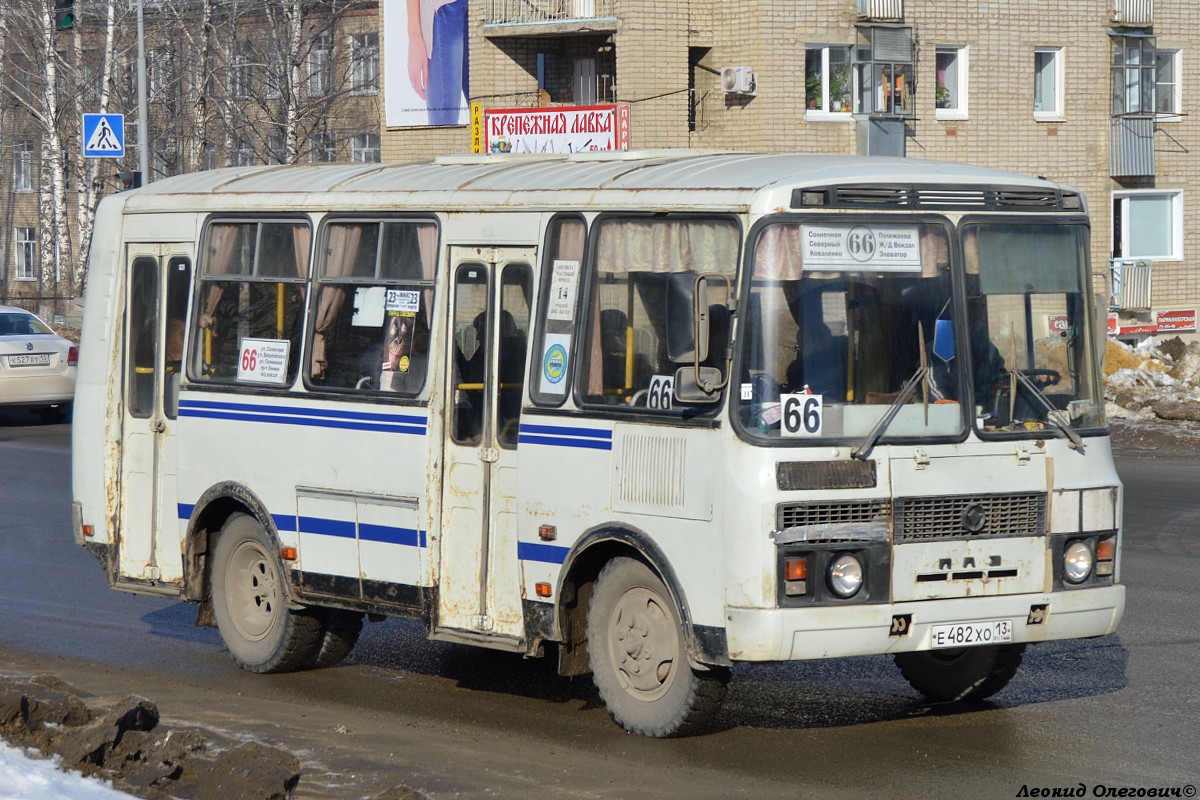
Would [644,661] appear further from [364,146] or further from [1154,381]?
[364,146]

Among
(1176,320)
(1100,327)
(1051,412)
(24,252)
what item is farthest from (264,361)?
(24,252)

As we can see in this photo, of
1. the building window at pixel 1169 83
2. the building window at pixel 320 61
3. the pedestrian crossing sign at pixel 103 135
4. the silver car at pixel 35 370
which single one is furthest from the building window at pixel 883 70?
the building window at pixel 320 61

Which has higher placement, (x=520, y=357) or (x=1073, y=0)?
(x=1073, y=0)

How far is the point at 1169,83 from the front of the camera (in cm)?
3697

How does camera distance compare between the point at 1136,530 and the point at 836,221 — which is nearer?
the point at 836,221

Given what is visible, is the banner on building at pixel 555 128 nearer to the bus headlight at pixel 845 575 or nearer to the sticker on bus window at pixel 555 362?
the sticker on bus window at pixel 555 362

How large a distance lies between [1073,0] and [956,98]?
3.28 meters

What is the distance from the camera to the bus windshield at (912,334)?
6.90 meters

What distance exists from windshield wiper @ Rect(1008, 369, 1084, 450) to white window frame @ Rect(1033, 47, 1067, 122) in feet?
96.8

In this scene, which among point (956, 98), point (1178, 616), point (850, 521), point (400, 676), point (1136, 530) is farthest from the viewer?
point (956, 98)

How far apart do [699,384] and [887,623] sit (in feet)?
4.01

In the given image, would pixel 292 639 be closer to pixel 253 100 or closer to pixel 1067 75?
pixel 1067 75

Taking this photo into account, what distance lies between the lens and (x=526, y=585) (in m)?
7.87

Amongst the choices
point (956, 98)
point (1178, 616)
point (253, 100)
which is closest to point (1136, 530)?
point (1178, 616)
